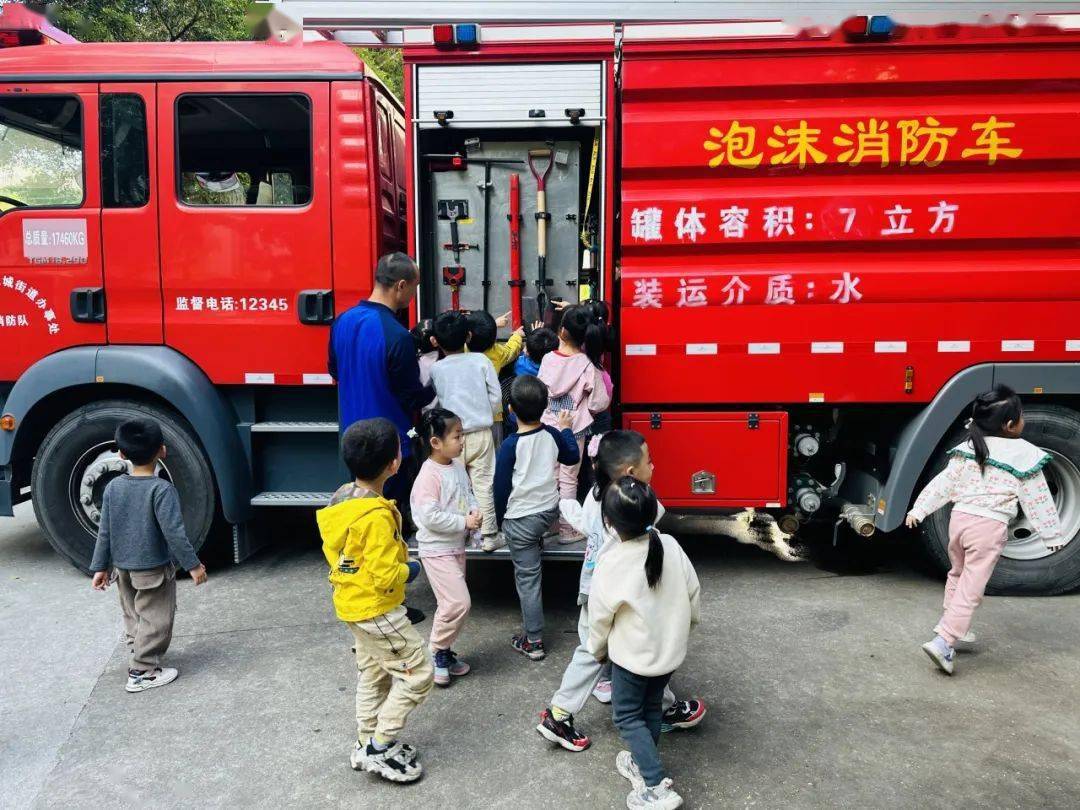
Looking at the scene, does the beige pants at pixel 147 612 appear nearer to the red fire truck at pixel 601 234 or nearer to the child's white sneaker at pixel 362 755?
the red fire truck at pixel 601 234

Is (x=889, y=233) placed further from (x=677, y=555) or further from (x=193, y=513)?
(x=193, y=513)

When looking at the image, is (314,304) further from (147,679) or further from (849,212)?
(849,212)

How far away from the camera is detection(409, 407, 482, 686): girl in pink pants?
311 cm

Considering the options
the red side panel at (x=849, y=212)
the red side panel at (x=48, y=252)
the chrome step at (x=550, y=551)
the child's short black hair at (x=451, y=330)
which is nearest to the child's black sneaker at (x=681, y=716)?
the chrome step at (x=550, y=551)

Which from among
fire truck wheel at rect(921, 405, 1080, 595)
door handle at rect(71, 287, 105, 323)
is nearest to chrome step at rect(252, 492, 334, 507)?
door handle at rect(71, 287, 105, 323)

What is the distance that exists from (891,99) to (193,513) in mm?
4315

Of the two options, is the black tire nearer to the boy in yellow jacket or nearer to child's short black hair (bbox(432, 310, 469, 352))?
child's short black hair (bbox(432, 310, 469, 352))

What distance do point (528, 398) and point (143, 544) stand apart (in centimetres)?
173

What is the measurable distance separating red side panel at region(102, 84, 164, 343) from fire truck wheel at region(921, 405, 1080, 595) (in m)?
4.37

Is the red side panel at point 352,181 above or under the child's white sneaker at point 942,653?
above

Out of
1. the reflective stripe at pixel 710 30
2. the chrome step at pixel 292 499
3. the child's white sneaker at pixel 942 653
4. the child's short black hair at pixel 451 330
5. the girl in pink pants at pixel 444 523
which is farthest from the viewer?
the chrome step at pixel 292 499

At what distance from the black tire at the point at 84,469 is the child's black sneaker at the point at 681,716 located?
9.05 ft

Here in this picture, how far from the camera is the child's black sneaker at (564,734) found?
9.25ft

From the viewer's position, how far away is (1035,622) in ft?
13.0
